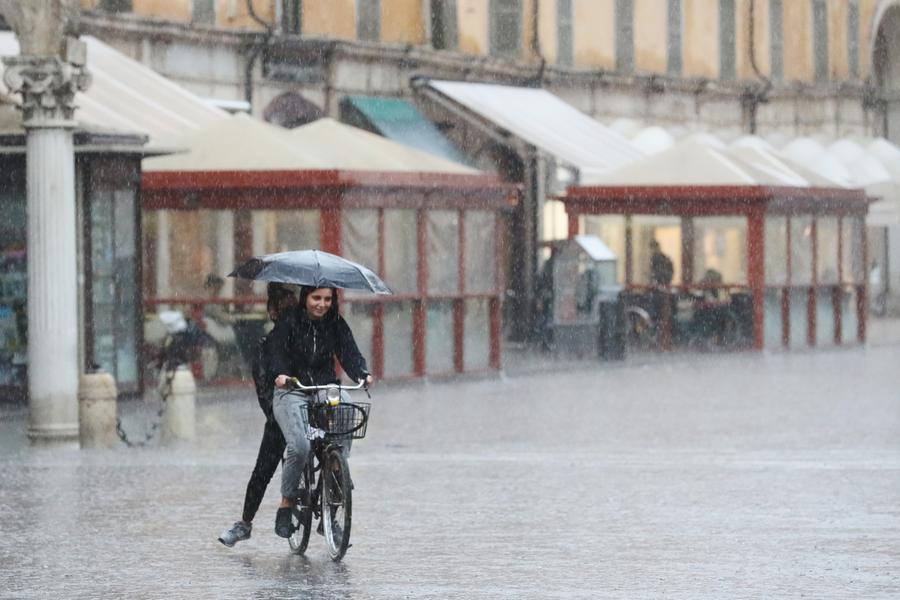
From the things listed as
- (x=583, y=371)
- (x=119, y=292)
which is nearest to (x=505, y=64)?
(x=583, y=371)

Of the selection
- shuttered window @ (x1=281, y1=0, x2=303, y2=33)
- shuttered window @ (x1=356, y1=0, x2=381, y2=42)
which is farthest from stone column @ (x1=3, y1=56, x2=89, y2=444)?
shuttered window @ (x1=356, y1=0, x2=381, y2=42)

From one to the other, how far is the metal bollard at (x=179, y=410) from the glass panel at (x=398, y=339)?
24.4 ft

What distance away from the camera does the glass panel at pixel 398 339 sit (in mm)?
26703

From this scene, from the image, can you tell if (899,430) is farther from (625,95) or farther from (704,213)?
(625,95)

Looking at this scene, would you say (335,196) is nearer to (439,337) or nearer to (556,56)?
(439,337)

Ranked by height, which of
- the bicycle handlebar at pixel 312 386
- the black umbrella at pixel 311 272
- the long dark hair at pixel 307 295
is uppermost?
the black umbrella at pixel 311 272

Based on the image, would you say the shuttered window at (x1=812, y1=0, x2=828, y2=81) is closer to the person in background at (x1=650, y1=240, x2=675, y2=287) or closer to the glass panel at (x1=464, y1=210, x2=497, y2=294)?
the person in background at (x1=650, y1=240, x2=675, y2=287)

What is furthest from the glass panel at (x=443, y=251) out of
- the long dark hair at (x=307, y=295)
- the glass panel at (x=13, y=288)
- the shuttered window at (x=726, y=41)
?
→ the shuttered window at (x=726, y=41)

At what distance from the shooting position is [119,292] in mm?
23422

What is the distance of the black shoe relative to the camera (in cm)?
1195

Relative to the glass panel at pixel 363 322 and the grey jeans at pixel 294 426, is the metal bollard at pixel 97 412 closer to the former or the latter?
the grey jeans at pixel 294 426

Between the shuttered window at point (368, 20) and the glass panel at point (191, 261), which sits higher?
the shuttered window at point (368, 20)

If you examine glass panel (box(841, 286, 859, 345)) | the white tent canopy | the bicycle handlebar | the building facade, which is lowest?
glass panel (box(841, 286, 859, 345))

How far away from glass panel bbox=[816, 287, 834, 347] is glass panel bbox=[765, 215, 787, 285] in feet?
4.04
